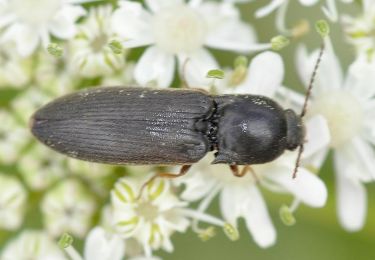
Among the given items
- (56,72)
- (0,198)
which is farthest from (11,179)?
(56,72)

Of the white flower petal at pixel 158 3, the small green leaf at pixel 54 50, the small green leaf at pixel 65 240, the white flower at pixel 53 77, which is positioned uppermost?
the white flower petal at pixel 158 3

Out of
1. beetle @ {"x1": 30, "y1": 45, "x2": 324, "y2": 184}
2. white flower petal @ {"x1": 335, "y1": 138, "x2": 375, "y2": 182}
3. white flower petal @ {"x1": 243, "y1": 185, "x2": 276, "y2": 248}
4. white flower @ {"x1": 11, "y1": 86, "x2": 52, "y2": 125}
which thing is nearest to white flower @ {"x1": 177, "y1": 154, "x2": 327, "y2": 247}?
white flower petal @ {"x1": 243, "y1": 185, "x2": 276, "y2": 248}

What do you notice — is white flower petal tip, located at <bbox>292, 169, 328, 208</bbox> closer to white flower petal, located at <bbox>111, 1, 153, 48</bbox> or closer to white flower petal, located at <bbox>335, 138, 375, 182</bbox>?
white flower petal, located at <bbox>335, 138, 375, 182</bbox>

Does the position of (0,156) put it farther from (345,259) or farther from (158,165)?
(345,259)

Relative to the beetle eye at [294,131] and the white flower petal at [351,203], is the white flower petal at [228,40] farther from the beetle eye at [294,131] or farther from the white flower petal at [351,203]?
the white flower petal at [351,203]

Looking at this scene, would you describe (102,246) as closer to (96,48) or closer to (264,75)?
(96,48)

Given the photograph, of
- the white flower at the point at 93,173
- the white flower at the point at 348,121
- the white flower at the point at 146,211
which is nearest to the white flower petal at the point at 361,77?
the white flower at the point at 348,121
